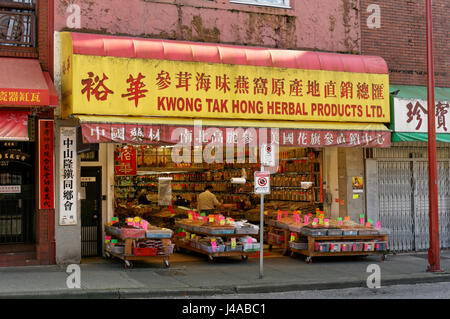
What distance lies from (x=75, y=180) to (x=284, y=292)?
5.67 m

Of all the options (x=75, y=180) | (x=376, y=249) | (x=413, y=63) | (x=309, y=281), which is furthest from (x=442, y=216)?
(x=75, y=180)

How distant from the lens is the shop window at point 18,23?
514 inches

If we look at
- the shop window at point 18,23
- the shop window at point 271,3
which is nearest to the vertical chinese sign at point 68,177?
the shop window at point 18,23

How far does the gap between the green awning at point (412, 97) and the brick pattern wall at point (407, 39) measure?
1.19ft

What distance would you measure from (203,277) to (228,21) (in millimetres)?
6890

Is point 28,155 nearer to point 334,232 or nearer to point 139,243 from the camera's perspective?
point 139,243

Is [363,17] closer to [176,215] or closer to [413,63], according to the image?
[413,63]

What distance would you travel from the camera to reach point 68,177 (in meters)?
13.2

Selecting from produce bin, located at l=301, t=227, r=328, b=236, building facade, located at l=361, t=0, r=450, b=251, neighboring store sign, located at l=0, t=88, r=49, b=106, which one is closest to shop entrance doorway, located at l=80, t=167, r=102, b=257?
neighboring store sign, located at l=0, t=88, r=49, b=106

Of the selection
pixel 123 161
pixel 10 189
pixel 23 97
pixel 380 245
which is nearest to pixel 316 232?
pixel 380 245

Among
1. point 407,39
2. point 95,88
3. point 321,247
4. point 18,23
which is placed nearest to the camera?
point 95,88

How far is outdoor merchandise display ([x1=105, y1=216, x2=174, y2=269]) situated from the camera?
13.0 metres

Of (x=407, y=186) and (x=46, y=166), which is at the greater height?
(x=46, y=166)

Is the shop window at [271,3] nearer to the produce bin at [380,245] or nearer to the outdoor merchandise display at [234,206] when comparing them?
the outdoor merchandise display at [234,206]
